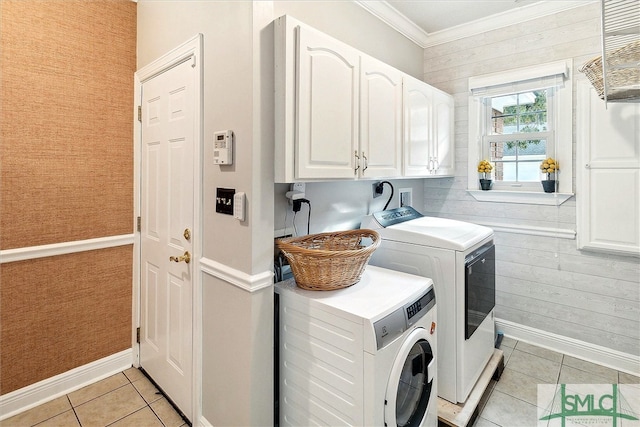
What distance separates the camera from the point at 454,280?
5.93 ft

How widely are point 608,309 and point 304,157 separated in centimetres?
256

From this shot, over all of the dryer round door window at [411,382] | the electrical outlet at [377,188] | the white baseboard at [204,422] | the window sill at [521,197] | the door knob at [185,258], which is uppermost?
the electrical outlet at [377,188]

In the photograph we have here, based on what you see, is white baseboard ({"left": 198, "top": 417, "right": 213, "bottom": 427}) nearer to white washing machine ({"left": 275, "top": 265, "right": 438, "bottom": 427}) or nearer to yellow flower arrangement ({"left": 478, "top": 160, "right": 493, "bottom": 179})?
white washing machine ({"left": 275, "top": 265, "right": 438, "bottom": 427})

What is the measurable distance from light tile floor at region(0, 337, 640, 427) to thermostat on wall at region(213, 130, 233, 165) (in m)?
1.51

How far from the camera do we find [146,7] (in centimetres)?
221

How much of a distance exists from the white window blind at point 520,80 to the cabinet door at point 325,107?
1596mm

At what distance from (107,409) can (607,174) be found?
11.9 feet

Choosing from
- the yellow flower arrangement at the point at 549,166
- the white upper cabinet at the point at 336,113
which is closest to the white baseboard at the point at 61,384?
the white upper cabinet at the point at 336,113

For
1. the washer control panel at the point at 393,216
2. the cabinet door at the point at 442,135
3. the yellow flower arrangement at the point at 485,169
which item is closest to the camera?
the washer control panel at the point at 393,216

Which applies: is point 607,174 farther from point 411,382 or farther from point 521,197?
point 411,382

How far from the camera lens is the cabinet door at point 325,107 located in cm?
150

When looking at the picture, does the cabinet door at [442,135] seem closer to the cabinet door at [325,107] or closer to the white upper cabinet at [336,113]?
the white upper cabinet at [336,113]

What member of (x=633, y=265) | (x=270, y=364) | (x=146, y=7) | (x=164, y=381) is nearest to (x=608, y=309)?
(x=633, y=265)

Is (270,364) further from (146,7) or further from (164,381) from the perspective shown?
(146,7)
